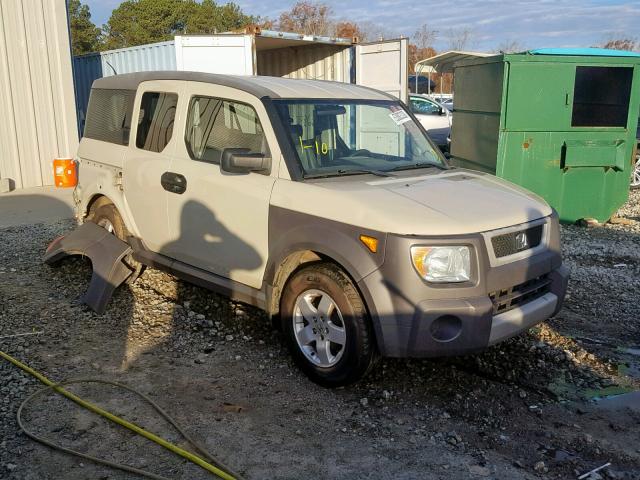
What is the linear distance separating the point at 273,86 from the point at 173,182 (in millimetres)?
1097

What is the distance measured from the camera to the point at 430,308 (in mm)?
3570

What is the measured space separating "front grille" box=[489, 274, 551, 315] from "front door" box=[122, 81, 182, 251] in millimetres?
2724

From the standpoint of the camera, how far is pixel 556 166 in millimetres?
8773

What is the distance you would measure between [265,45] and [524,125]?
536 centimetres

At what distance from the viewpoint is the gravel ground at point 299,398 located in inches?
132

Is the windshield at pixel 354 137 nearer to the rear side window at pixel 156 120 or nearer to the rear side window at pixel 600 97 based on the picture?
the rear side window at pixel 156 120

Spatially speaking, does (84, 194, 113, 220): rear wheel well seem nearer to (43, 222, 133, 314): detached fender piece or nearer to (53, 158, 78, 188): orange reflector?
(43, 222, 133, 314): detached fender piece

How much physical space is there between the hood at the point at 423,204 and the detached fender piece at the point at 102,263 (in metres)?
2.25

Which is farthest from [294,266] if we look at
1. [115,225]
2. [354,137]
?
[115,225]

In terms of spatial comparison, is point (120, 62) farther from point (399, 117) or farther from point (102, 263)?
point (399, 117)

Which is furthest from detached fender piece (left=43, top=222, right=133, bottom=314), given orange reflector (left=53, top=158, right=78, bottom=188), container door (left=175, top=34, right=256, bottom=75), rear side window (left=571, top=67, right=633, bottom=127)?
rear side window (left=571, top=67, right=633, bottom=127)

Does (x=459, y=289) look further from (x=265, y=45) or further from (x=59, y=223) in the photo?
(x=265, y=45)

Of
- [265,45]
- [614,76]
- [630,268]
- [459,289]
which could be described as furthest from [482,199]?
[265,45]

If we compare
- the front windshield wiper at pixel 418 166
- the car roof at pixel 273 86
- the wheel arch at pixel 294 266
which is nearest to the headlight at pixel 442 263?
the wheel arch at pixel 294 266
